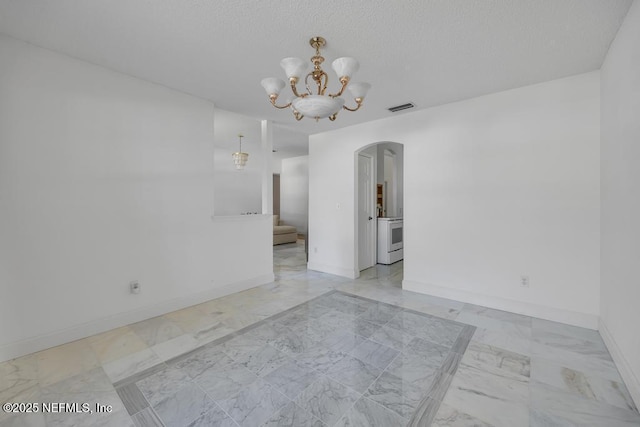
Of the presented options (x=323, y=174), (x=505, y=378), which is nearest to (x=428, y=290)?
(x=505, y=378)

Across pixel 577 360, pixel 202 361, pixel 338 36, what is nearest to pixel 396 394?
pixel 202 361

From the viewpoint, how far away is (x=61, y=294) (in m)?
2.30

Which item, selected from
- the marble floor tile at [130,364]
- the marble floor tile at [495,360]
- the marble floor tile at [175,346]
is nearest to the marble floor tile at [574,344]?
the marble floor tile at [495,360]

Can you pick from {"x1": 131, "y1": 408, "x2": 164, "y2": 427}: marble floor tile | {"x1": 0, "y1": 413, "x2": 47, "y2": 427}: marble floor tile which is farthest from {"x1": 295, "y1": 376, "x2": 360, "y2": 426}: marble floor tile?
{"x1": 0, "y1": 413, "x2": 47, "y2": 427}: marble floor tile

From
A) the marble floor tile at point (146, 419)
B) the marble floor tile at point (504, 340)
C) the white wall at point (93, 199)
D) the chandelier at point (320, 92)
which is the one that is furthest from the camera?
the marble floor tile at point (504, 340)

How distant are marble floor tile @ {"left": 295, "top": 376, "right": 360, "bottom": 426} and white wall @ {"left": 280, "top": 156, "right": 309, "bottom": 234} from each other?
22.6ft

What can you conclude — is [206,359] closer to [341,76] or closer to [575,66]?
[341,76]

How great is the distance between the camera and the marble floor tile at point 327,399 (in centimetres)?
152

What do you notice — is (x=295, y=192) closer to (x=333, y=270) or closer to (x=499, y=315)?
(x=333, y=270)

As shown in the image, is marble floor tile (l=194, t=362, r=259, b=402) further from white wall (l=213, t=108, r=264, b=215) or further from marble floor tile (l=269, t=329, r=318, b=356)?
white wall (l=213, t=108, r=264, b=215)

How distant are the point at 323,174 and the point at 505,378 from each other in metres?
3.61

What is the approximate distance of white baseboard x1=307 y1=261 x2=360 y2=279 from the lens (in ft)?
14.4

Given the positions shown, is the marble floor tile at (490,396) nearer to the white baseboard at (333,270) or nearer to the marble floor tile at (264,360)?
the marble floor tile at (264,360)

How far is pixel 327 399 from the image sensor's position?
165 cm
